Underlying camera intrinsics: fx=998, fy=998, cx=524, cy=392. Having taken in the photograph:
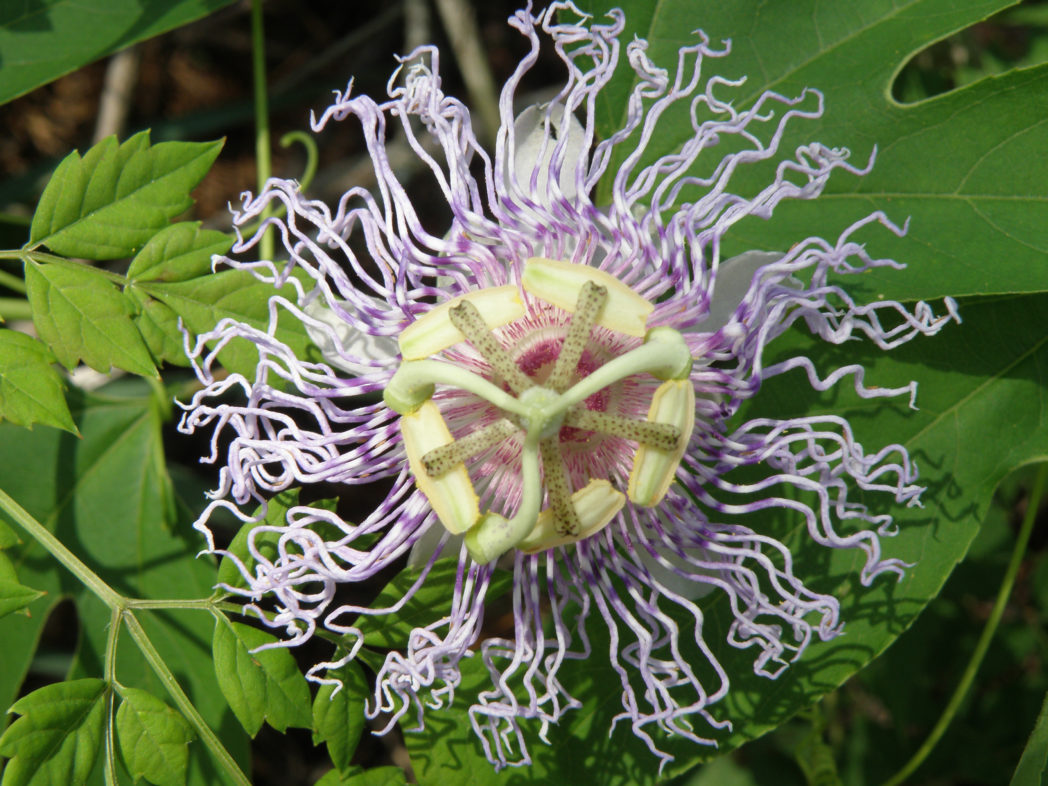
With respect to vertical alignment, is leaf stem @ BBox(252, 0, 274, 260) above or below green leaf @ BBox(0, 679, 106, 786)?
above

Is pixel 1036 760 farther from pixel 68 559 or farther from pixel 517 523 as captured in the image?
pixel 68 559

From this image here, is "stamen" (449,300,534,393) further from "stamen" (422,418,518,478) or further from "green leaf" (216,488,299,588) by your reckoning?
"green leaf" (216,488,299,588)

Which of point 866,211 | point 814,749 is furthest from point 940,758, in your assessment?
point 866,211

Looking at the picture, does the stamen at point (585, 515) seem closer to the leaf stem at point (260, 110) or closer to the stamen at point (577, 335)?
the stamen at point (577, 335)

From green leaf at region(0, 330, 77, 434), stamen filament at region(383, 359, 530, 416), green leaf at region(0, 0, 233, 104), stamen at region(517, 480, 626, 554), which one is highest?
green leaf at region(0, 0, 233, 104)

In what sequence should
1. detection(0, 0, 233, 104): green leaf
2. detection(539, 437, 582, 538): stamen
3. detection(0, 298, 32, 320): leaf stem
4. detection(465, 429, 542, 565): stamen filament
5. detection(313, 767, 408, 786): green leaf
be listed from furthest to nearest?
detection(0, 298, 32, 320): leaf stem < detection(0, 0, 233, 104): green leaf < detection(313, 767, 408, 786): green leaf < detection(539, 437, 582, 538): stamen < detection(465, 429, 542, 565): stamen filament

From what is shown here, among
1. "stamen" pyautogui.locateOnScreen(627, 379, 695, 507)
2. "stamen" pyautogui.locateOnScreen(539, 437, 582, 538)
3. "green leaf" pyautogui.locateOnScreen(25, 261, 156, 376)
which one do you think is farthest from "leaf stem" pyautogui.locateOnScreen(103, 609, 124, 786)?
"stamen" pyautogui.locateOnScreen(627, 379, 695, 507)
